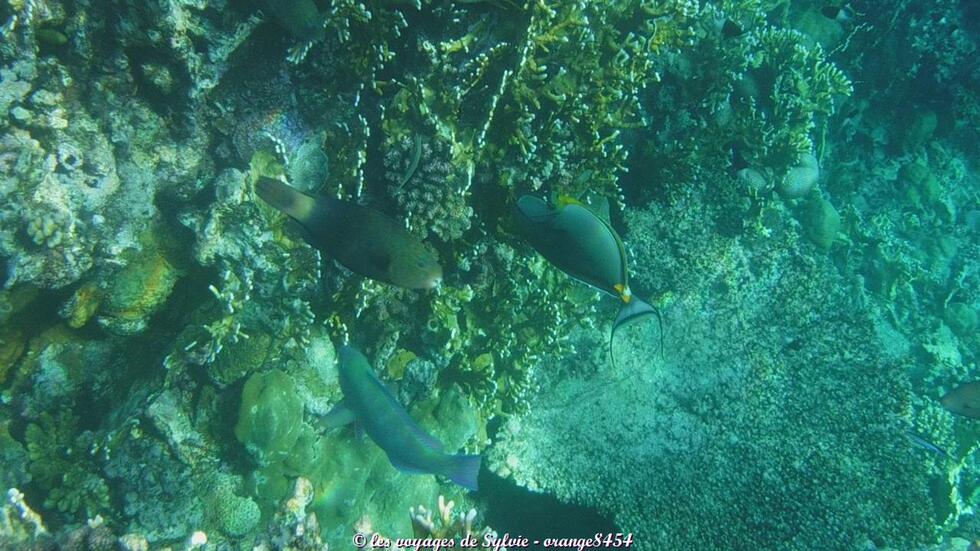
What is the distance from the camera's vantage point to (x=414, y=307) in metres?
4.37

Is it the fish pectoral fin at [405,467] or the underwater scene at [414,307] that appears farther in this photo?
the underwater scene at [414,307]

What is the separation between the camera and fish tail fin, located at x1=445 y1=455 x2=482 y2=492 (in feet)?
9.83

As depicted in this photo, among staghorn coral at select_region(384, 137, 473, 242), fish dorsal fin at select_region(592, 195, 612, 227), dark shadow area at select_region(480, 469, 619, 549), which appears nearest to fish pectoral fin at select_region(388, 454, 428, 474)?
staghorn coral at select_region(384, 137, 473, 242)

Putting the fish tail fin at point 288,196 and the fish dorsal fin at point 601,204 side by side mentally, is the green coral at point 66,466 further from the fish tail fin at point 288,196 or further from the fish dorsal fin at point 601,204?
the fish dorsal fin at point 601,204

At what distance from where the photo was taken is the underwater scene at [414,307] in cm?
361

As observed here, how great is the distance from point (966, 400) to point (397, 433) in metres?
5.30

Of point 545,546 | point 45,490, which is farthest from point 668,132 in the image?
point 45,490

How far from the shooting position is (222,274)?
12.7 ft

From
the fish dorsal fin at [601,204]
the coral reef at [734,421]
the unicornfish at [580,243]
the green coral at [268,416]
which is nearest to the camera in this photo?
the unicornfish at [580,243]

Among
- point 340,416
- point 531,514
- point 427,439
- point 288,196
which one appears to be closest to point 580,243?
point 288,196

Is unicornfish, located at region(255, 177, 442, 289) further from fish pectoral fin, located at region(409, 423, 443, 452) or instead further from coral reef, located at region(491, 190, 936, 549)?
coral reef, located at region(491, 190, 936, 549)

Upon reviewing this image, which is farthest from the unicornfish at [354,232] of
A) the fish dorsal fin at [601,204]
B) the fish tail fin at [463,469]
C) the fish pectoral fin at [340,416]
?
the fish dorsal fin at [601,204]

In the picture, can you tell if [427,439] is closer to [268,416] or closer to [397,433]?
[397,433]

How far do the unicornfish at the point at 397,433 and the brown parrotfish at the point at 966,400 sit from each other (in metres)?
4.73
